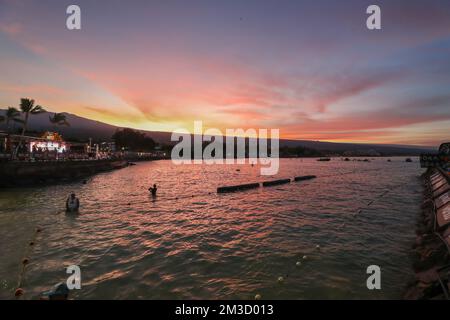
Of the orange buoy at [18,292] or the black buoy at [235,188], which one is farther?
the black buoy at [235,188]

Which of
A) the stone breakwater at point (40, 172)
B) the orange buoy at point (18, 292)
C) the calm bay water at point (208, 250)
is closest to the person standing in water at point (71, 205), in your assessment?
the calm bay water at point (208, 250)

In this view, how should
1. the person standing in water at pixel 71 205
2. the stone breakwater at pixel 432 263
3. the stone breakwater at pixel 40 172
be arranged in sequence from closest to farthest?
the stone breakwater at pixel 432 263
the person standing in water at pixel 71 205
the stone breakwater at pixel 40 172

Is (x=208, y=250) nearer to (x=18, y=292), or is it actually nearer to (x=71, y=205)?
(x=18, y=292)

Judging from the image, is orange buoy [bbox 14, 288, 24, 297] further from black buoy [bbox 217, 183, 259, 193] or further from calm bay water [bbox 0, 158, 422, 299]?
black buoy [bbox 217, 183, 259, 193]

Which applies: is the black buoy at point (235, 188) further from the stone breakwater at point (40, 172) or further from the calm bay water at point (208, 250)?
the stone breakwater at point (40, 172)

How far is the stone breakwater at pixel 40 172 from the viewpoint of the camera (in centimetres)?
4031

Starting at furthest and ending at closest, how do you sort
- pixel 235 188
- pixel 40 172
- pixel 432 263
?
pixel 40 172 → pixel 235 188 → pixel 432 263

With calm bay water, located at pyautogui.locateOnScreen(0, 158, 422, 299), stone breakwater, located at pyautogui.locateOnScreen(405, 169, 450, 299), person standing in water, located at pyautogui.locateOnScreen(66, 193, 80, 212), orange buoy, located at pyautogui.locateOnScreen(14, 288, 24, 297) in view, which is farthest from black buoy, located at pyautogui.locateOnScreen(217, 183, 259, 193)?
orange buoy, located at pyautogui.locateOnScreen(14, 288, 24, 297)

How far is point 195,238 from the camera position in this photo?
56.6 feet

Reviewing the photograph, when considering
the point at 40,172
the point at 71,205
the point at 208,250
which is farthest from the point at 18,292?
the point at 40,172

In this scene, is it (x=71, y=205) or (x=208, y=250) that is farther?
(x=71, y=205)

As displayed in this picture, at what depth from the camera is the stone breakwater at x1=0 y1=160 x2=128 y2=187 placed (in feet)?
132

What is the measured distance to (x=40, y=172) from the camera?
153 ft
